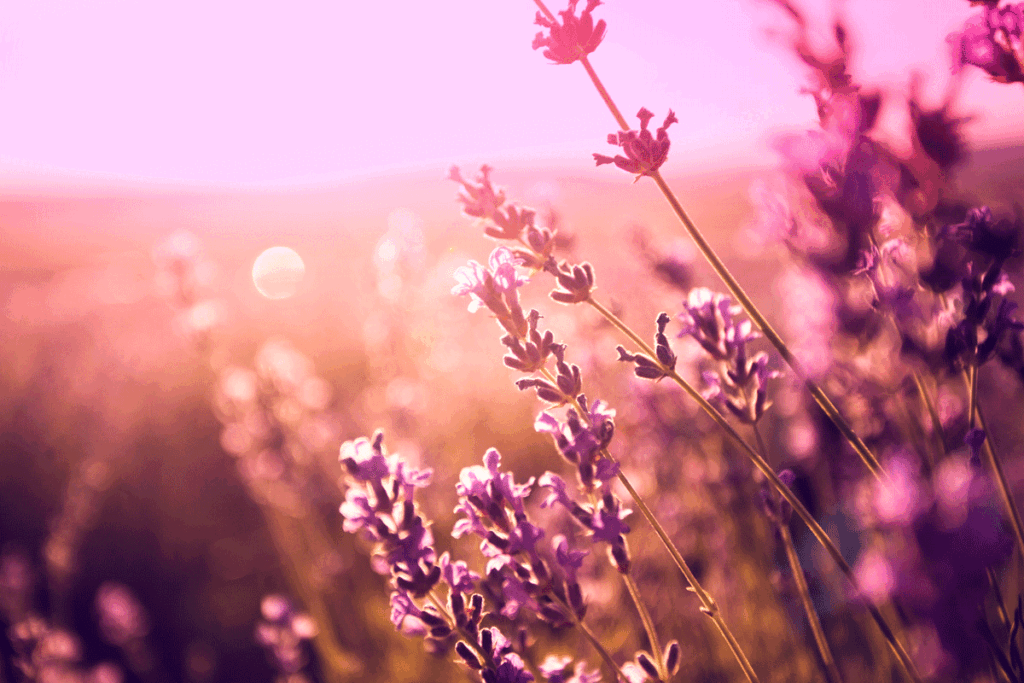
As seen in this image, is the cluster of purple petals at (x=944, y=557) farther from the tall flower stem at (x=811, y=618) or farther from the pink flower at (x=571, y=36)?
the pink flower at (x=571, y=36)

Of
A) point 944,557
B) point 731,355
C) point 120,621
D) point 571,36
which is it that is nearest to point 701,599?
point 731,355

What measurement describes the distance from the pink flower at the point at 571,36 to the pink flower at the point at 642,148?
0.45 ft

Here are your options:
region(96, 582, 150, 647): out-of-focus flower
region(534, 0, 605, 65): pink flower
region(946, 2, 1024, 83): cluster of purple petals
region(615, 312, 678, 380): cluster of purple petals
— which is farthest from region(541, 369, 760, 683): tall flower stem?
region(96, 582, 150, 647): out-of-focus flower

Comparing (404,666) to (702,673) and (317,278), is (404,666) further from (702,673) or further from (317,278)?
(317,278)

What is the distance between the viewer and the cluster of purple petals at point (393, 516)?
1.08 metres

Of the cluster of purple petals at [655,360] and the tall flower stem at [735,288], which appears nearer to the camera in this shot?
the tall flower stem at [735,288]

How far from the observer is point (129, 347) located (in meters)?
6.01

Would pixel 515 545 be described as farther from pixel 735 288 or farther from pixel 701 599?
pixel 735 288

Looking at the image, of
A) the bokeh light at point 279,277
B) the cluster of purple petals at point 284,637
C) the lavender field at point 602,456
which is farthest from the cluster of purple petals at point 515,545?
the bokeh light at point 279,277

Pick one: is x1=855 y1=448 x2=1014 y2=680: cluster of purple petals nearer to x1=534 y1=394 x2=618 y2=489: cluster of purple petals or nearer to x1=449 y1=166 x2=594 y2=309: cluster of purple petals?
x1=534 y1=394 x2=618 y2=489: cluster of purple petals

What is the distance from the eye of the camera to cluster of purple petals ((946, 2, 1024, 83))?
98 centimetres

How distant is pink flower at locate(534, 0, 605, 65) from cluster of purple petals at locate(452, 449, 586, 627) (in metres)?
0.64

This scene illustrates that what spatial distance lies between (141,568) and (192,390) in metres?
1.62

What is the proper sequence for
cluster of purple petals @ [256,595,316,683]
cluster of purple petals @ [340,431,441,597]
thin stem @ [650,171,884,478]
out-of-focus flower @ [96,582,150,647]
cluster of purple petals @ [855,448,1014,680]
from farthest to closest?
1. out-of-focus flower @ [96,582,150,647]
2. cluster of purple petals @ [256,595,316,683]
3. cluster of purple petals @ [340,431,441,597]
4. thin stem @ [650,171,884,478]
5. cluster of purple petals @ [855,448,1014,680]
